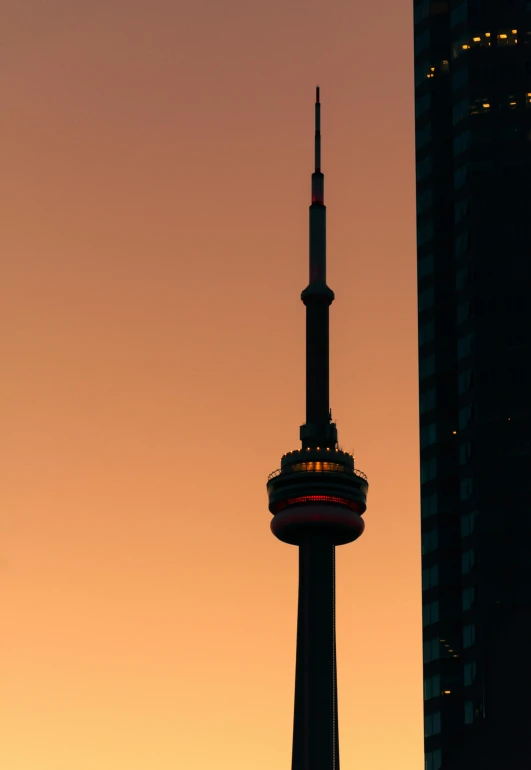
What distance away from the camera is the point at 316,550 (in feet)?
521

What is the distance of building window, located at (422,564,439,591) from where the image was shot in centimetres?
16500

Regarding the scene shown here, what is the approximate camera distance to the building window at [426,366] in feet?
579

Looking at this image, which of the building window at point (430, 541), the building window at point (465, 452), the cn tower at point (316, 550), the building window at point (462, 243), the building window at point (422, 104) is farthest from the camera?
the building window at point (422, 104)

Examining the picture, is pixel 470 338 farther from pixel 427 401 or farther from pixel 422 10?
pixel 422 10

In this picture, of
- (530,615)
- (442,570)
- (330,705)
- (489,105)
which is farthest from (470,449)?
(530,615)

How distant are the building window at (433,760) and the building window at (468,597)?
1397cm

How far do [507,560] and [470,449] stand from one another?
1371cm

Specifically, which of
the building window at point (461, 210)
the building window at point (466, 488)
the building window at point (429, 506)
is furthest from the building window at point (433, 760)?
the building window at point (461, 210)

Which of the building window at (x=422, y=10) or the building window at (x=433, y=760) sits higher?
the building window at (x=422, y=10)

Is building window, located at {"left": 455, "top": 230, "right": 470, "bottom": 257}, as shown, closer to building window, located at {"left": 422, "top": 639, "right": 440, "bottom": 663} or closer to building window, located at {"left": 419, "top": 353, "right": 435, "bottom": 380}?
building window, located at {"left": 419, "top": 353, "right": 435, "bottom": 380}

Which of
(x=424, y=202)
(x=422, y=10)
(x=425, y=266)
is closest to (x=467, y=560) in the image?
(x=425, y=266)

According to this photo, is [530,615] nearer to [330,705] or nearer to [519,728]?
[519,728]

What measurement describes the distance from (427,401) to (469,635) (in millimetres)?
28955

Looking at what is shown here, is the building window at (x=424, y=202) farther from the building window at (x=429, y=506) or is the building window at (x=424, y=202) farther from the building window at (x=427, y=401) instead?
the building window at (x=429, y=506)
